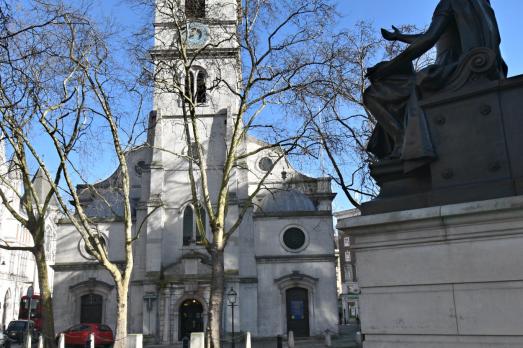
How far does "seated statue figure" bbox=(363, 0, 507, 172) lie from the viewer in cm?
486

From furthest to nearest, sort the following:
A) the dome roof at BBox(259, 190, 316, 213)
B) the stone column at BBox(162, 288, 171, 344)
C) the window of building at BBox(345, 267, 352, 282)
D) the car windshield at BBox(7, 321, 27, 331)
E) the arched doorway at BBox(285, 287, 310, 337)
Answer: the window of building at BBox(345, 267, 352, 282), the dome roof at BBox(259, 190, 316, 213), the car windshield at BBox(7, 321, 27, 331), the arched doorway at BBox(285, 287, 310, 337), the stone column at BBox(162, 288, 171, 344)

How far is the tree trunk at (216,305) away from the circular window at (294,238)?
52.7 ft

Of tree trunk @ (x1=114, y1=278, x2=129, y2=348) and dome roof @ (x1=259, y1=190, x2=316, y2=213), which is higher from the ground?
dome roof @ (x1=259, y1=190, x2=316, y2=213)

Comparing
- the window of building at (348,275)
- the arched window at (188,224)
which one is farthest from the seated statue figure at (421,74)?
the window of building at (348,275)

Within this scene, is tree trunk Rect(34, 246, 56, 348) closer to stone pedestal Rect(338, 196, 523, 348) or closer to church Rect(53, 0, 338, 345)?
church Rect(53, 0, 338, 345)

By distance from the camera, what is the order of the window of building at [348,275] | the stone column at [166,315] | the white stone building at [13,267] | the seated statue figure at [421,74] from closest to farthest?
the seated statue figure at [421,74], the stone column at [166,315], the white stone building at [13,267], the window of building at [348,275]

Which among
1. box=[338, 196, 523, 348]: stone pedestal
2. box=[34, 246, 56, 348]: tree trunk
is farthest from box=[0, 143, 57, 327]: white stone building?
box=[338, 196, 523, 348]: stone pedestal

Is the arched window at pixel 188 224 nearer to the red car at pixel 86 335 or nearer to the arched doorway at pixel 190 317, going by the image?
the arched doorway at pixel 190 317

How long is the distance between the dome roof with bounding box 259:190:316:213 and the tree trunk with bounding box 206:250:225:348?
17.7 metres

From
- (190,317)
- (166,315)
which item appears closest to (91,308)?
(166,315)

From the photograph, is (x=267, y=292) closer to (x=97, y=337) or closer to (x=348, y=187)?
(x=97, y=337)

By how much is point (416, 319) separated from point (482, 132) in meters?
1.80

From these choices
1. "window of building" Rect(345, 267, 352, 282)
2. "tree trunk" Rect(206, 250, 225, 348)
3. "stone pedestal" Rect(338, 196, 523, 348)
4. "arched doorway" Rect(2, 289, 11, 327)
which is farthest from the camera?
"window of building" Rect(345, 267, 352, 282)

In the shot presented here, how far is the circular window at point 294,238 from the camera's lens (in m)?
31.7
